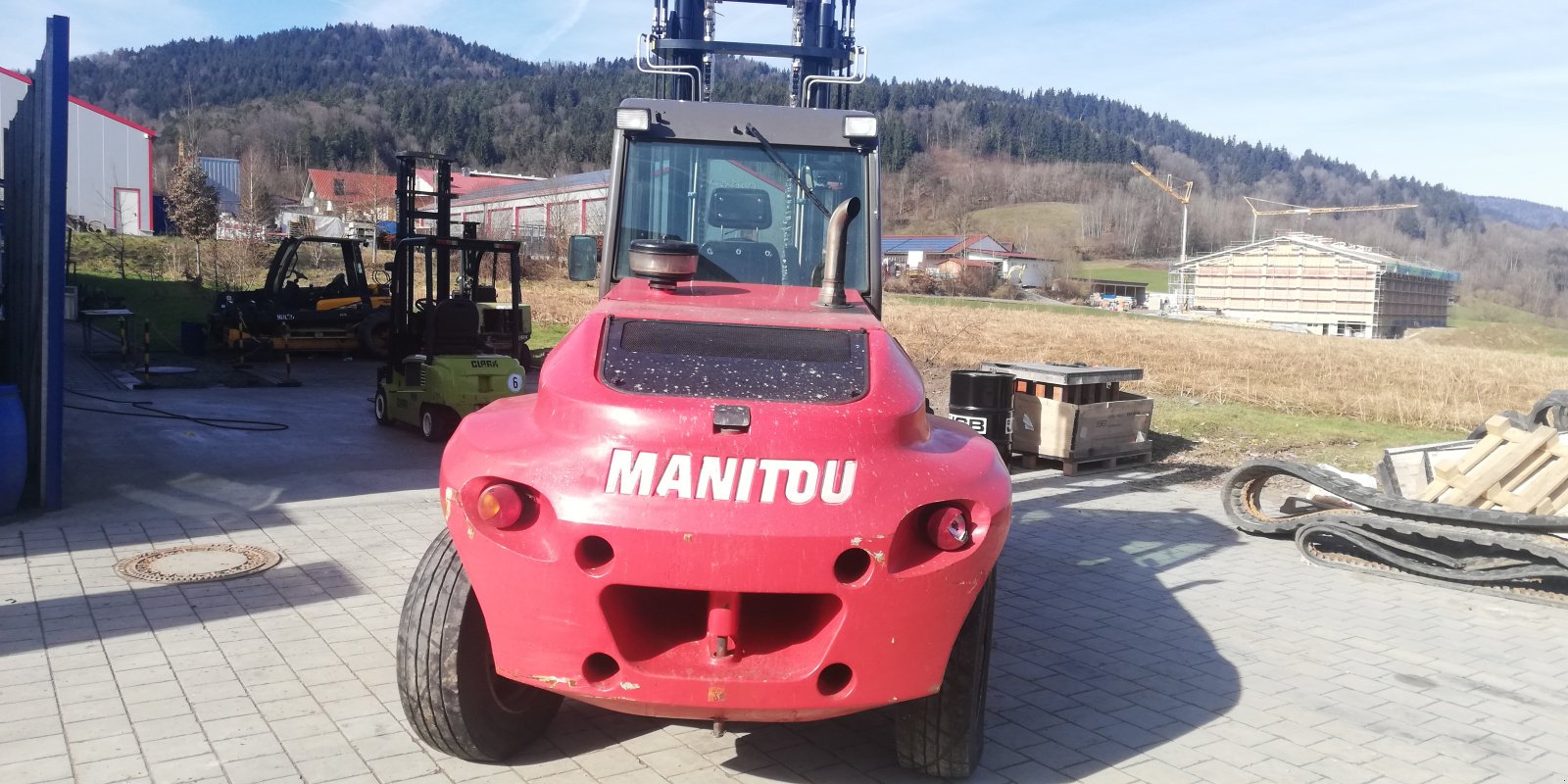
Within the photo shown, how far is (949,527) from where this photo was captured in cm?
349

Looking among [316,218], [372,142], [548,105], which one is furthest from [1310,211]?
[316,218]

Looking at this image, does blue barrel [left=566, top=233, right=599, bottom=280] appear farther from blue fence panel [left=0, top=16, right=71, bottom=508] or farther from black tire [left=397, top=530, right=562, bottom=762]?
blue fence panel [left=0, top=16, right=71, bottom=508]

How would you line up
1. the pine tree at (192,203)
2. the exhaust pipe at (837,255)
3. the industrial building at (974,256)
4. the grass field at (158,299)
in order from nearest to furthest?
the exhaust pipe at (837,255) < the grass field at (158,299) < the pine tree at (192,203) < the industrial building at (974,256)

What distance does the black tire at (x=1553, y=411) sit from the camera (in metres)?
9.59

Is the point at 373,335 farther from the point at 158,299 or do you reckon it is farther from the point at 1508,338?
the point at 1508,338

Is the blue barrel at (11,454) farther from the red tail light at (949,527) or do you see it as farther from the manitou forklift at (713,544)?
the red tail light at (949,527)

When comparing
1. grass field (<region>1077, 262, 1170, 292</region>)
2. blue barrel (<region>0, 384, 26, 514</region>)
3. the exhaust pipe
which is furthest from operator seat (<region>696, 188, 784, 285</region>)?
grass field (<region>1077, 262, 1170, 292</region>)

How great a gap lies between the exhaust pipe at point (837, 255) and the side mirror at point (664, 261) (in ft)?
1.90

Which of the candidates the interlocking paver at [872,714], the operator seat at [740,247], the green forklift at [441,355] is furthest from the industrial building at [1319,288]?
the operator seat at [740,247]

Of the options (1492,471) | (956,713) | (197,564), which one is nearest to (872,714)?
(956,713)

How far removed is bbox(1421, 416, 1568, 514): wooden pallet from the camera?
7.58m

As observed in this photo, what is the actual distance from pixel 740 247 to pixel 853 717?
2356mm

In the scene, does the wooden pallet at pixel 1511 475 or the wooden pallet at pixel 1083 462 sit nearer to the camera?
the wooden pallet at pixel 1511 475

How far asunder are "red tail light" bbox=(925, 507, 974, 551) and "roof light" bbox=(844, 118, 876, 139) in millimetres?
2889
